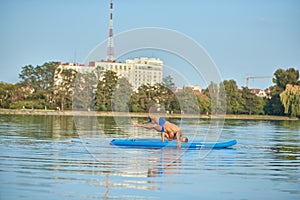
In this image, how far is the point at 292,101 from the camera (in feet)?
231

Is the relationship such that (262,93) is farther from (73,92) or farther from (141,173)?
(141,173)

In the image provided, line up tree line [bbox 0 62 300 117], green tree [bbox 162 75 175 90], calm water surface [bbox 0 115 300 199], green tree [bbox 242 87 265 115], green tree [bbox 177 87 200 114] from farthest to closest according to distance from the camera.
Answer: green tree [bbox 242 87 265 115], tree line [bbox 0 62 300 117], green tree [bbox 177 87 200 114], green tree [bbox 162 75 175 90], calm water surface [bbox 0 115 300 199]

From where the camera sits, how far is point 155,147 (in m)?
18.7

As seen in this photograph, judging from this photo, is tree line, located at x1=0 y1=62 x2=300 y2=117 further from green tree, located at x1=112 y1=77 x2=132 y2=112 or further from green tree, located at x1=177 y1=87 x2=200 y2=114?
green tree, located at x1=177 y1=87 x2=200 y2=114

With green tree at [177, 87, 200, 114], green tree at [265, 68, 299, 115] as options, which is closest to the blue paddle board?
green tree at [177, 87, 200, 114]

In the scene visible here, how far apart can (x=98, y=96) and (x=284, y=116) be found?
4148 centimetres

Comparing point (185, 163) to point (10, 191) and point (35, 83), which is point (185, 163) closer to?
point (10, 191)

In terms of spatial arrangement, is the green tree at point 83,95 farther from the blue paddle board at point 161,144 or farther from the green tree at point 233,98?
the green tree at point 233,98

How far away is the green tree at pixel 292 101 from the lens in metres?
69.6

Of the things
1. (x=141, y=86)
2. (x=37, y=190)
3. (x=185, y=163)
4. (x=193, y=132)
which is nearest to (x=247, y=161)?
(x=185, y=163)

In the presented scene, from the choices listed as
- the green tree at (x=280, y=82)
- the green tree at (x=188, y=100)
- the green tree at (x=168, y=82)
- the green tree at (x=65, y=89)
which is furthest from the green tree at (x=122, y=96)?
the green tree at (x=280, y=82)

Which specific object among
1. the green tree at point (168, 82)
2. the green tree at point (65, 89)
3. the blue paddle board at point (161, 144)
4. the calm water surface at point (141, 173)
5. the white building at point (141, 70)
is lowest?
the calm water surface at point (141, 173)

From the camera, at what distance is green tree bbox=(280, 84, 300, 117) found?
69.6 m

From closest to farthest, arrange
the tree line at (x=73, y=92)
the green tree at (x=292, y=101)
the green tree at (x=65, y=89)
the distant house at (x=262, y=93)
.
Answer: the tree line at (x=73, y=92) → the green tree at (x=65, y=89) → the green tree at (x=292, y=101) → the distant house at (x=262, y=93)
